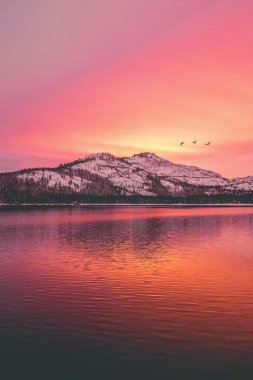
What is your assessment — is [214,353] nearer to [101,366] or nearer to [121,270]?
[101,366]

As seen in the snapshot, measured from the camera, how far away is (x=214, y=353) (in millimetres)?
25078

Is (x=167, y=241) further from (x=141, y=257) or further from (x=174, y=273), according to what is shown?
(x=174, y=273)

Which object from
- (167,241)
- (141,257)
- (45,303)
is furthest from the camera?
(167,241)

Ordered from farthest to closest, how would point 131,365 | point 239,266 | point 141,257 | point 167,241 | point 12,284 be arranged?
point 167,241
point 141,257
point 239,266
point 12,284
point 131,365

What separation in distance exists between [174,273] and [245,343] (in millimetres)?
26116

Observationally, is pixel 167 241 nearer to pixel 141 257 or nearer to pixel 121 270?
pixel 141 257

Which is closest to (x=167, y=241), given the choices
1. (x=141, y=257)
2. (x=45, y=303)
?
(x=141, y=257)

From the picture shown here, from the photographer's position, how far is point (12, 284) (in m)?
45.5

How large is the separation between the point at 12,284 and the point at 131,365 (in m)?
24.3

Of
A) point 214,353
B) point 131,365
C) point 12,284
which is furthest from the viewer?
point 12,284

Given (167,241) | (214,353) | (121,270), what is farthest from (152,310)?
(167,241)

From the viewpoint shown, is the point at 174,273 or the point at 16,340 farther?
the point at 174,273

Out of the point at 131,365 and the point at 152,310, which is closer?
the point at 131,365

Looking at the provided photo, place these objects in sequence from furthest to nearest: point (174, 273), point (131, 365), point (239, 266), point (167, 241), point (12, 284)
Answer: point (167, 241), point (239, 266), point (174, 273), point (12, 284), point (131, 365)
